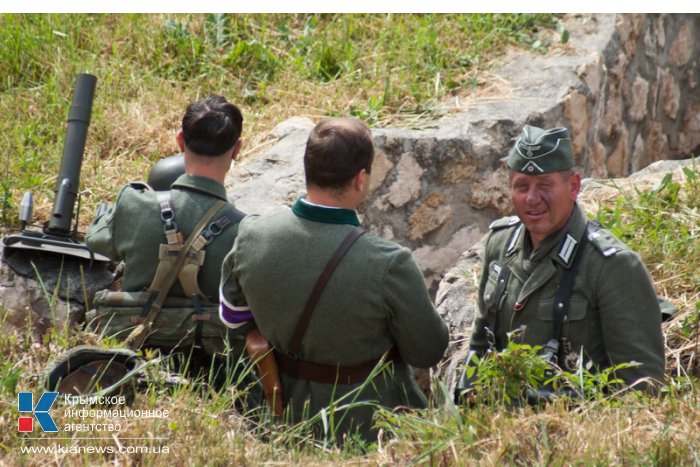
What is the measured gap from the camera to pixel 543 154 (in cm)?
348

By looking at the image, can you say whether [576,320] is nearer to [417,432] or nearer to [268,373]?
[417,432]

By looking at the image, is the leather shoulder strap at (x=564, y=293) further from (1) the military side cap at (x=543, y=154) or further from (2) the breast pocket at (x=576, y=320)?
(1) the military side cap at (x=543, y=154)

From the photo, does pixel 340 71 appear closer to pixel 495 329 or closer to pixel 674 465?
pixel 495 329

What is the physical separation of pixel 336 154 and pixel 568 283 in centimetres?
100

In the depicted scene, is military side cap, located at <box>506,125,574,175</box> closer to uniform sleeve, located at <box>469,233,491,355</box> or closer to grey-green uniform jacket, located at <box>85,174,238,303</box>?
uniform sleeve, located at <box>469,233,491,355</box>

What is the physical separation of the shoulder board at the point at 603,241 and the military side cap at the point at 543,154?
0.27m

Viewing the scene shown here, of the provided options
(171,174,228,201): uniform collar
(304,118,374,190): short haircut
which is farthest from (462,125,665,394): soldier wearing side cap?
(171,174,228,201): uniform collar

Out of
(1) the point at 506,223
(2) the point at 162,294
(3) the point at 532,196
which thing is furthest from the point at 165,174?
(3) the point at 532,196

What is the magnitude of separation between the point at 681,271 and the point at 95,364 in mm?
2833

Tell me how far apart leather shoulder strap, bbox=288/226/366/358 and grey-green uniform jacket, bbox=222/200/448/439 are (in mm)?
16

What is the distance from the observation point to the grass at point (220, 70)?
643 centimetres

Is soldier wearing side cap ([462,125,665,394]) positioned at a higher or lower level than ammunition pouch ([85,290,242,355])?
higher

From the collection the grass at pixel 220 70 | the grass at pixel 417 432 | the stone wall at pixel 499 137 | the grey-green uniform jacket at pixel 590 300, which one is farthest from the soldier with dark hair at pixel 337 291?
the grass at pixel 220 70

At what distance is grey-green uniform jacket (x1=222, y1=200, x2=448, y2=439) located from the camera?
328cm
